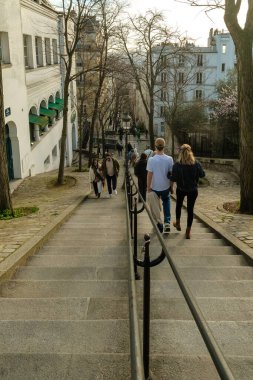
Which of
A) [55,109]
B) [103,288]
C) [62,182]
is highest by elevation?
[55,109]

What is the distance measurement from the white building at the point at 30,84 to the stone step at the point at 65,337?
49.0 feet

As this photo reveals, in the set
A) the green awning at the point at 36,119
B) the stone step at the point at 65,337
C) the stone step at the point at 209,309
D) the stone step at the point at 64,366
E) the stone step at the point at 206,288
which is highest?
the green awning at the point at 36,119

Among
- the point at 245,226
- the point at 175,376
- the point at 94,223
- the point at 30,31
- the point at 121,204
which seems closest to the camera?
the point at 175,376

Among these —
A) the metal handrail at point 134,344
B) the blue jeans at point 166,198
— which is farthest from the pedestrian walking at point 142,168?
the metal handrail at point 134,344

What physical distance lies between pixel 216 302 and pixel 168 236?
3.39 meters

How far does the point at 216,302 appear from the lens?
12.5ft

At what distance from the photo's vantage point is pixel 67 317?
3.54 m

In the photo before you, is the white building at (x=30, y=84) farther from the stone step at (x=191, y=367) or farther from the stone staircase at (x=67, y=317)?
the stone step at (x=191, y=367)

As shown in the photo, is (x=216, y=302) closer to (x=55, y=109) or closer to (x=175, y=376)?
(x=175, y=376)

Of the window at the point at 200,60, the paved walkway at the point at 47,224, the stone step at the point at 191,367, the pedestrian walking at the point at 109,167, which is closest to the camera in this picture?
the stone step at the point at 191,367

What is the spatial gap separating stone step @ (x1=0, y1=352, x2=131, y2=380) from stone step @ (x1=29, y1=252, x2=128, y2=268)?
255cm

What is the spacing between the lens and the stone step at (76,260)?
17.7 ft

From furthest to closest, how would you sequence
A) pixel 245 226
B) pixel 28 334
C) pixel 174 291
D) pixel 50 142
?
pixel 50 142 → pixel 245 226 → pixel 174 291 → pixel 28 334

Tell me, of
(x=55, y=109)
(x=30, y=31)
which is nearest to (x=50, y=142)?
(x=55, y=109)
